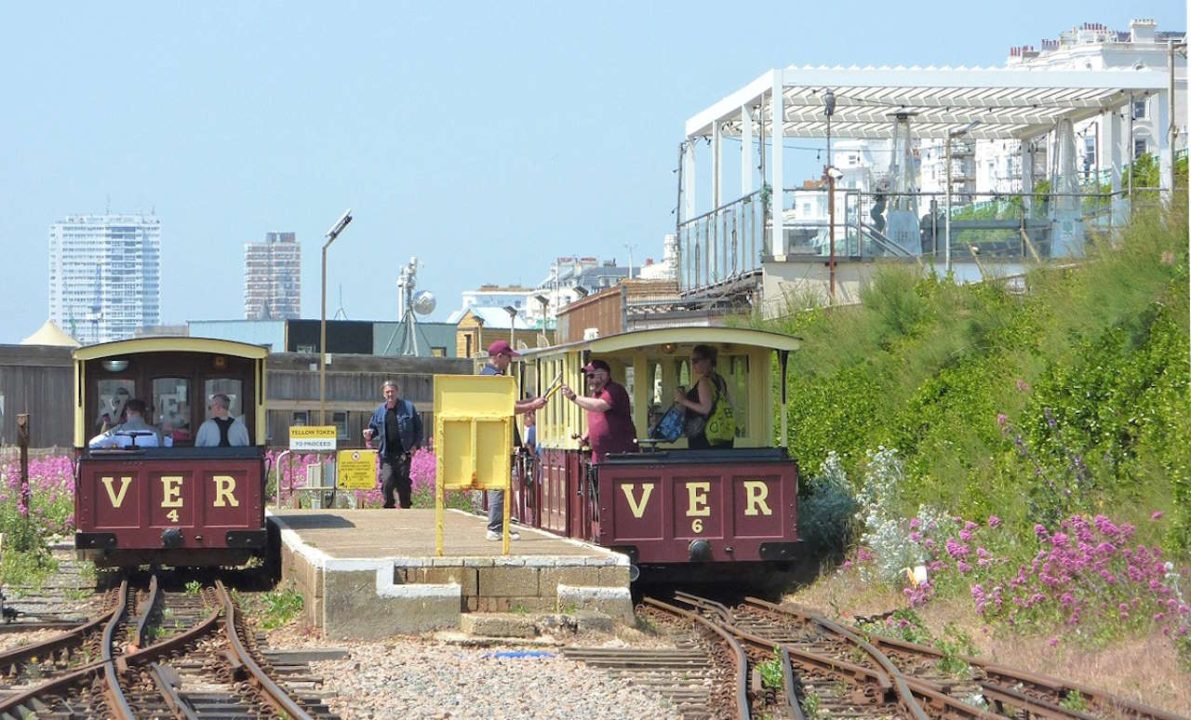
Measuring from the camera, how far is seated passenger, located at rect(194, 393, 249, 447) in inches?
771

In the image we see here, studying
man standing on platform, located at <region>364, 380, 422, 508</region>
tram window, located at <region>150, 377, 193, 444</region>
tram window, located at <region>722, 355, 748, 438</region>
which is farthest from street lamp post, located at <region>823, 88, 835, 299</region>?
tram window, located at <region>150, 377, 193, 444</region>

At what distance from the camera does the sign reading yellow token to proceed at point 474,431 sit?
1498 cm

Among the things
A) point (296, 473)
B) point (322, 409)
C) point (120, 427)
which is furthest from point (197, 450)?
point (322, 409)

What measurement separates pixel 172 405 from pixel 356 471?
8.18m

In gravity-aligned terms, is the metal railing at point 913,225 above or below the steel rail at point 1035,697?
above

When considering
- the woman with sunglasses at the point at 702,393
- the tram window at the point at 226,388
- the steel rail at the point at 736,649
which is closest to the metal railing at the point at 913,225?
the tram window at the point at 226,388

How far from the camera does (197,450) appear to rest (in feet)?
62.6

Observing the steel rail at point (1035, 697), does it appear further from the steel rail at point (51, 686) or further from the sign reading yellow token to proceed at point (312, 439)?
the sign reading yellow token to proceed at point (312, 439)

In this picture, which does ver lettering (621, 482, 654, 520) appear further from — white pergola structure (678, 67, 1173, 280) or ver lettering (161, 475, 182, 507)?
white pergola structure (678, 67, 1173, 280)

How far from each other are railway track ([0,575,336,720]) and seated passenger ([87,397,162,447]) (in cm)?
340

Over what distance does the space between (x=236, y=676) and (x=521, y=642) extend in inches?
102

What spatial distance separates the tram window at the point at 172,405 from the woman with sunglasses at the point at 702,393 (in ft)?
18.2

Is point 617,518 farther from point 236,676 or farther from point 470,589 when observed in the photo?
point 236,676

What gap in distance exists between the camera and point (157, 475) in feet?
61.5
